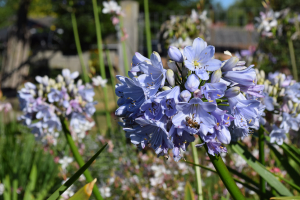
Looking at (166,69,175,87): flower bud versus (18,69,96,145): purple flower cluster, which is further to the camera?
(18,69,96,145): purple flower cluster

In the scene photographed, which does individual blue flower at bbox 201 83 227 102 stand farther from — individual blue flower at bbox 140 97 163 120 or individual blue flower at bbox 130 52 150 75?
individual blue flower at bbox 130 52 150 75

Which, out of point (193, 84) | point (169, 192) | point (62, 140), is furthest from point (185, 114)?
point (62, 140)

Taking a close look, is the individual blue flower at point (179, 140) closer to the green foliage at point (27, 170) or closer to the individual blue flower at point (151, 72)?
the individual blue flower at point (151, 72)

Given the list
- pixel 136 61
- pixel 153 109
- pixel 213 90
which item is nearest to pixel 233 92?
pixel 213 90

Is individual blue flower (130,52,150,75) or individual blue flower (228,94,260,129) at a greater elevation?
individual blue flower (130,52,150,75)

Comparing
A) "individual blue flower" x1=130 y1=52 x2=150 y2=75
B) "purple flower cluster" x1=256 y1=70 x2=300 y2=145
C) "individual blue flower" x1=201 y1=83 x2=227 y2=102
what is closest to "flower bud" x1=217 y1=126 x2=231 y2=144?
"individual blue flower" x1=201 y1=83 x2=227 y2=102

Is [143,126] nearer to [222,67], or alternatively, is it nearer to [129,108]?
[129,108]

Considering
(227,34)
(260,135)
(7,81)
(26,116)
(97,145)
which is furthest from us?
(227,34)
